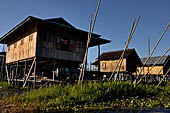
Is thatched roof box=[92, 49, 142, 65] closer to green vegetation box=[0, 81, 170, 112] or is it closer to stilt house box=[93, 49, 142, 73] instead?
stilt house box=[93, 49, 142, 73]

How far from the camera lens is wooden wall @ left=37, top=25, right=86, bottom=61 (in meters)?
15.0

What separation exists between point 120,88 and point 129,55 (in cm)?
2222

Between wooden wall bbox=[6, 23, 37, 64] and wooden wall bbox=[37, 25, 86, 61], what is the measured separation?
0.69 meters

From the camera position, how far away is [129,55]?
2956cm

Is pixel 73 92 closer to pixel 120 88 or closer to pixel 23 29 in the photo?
pixel 120 88

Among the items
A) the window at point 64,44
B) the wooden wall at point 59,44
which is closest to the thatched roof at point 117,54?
the wooden wall at point 59,44

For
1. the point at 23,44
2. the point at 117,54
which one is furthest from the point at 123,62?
the point at 23,44

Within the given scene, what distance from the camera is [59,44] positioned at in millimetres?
16203

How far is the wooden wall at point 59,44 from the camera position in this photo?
15013mm

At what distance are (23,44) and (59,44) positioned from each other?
12.5 ft

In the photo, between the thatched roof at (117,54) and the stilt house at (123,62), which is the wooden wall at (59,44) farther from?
the stilt house at (123,62)

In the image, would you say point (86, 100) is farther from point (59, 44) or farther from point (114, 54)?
point (114, 54)

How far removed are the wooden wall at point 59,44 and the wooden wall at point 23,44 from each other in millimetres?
685

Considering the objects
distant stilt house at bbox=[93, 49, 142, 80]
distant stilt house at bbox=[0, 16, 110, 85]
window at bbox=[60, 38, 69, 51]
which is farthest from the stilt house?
window at bbox=[60, 38, 69, 51]
